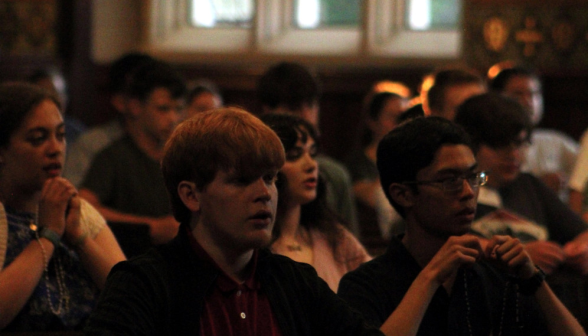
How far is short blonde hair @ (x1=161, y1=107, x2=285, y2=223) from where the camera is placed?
1.94 metres

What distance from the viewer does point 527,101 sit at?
518 centimetres

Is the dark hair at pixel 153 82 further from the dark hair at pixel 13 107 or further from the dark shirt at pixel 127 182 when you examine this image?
the dark hair at pixel 13 107

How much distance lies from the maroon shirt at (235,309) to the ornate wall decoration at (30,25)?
694cm

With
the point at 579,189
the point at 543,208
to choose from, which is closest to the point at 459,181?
the point at 543,208

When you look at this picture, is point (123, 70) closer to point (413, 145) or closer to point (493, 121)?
point (493, 121)

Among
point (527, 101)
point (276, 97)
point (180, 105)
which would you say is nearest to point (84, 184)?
point (180, 105)

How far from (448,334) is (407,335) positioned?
21 cm

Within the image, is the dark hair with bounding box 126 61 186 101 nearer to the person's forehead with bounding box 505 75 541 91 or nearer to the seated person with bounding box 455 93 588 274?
the seated person with bounding box 455 93 588 274

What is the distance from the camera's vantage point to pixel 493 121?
3.54m

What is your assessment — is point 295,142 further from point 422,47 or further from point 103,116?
point 103,116

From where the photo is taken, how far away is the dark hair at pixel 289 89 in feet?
14.7

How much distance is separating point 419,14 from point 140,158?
4759 millimetres

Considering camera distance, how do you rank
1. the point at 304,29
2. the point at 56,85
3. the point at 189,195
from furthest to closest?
the point at 304,29
the point at 56,85
the point at 189,195

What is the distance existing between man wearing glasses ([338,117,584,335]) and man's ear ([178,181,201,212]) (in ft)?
1.88
